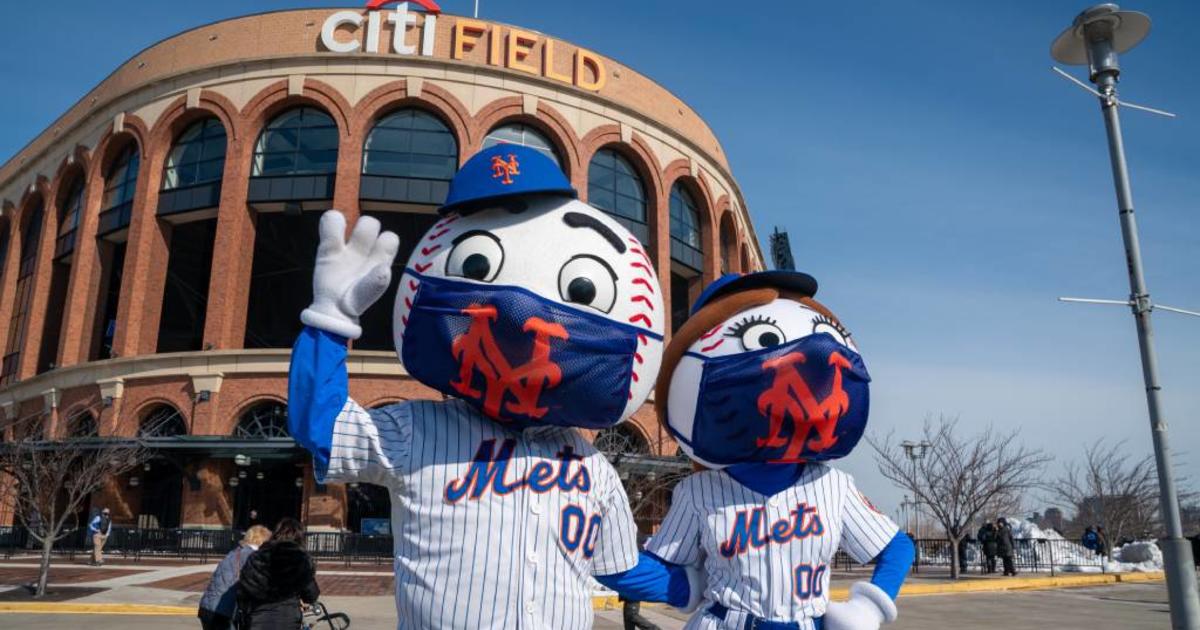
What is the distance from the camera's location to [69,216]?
1147 inches

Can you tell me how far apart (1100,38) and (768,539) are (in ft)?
19.1

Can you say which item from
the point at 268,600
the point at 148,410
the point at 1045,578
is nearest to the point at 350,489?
the point at 148,410

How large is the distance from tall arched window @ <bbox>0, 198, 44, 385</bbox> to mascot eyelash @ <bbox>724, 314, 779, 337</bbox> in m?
31.3

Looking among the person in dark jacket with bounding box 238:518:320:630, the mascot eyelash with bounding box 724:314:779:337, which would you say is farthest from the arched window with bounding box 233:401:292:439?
the mascot eyelash with bounding box 724:314:779:337

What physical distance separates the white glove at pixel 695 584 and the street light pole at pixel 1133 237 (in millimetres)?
4174

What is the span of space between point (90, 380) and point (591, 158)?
15.9 meters

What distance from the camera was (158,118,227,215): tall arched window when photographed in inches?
969

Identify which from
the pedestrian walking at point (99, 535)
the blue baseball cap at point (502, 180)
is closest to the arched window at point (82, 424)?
the pedestrian walking at point (99, 535)

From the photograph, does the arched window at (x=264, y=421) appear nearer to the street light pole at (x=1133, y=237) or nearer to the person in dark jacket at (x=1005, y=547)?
the person in dark jacket at (x=1005, y=547)

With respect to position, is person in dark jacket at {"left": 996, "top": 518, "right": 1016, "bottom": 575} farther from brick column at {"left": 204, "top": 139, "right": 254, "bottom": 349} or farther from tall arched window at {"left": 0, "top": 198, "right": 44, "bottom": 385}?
tall arched window at {"left": 0, "top": 198, "right": 44, "bottom": 385}

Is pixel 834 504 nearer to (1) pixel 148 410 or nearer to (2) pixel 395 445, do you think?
(2) pixel 395 445

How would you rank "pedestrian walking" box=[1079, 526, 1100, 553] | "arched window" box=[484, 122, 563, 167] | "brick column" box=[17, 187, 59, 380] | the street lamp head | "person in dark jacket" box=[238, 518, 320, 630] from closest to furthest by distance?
1. "person in dark jacket" box=[238, 518, 320, 630]
2. the street lamp head
3. "pedestrian walking" box=[1079, 526, 1100, 553]
4. "arched window" box=[484, 122, 563, 167]
5. "brick column" box=[17, 187, 59, 380]

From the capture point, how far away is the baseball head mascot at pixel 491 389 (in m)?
3.00

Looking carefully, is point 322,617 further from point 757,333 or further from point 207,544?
point 207,544
